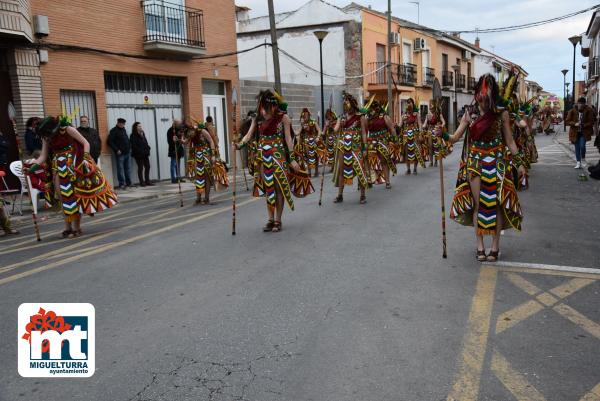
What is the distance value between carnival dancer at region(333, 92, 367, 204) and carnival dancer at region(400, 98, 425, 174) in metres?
5.35

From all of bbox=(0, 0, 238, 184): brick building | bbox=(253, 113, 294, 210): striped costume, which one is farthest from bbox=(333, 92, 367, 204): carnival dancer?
bbox=(0, 0, 238, 184): brick building

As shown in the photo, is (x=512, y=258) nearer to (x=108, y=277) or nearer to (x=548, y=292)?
(x=548, y=292)

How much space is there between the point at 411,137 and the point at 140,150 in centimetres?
755

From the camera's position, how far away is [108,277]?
19.5 ft

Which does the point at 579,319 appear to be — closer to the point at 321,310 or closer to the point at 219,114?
the point at 321,310

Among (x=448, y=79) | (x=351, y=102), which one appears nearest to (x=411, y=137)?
(x=351, y=102)

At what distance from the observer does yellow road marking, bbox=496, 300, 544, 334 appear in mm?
4315

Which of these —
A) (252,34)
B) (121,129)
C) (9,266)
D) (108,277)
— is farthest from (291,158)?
(252,34)

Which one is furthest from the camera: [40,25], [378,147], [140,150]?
[140,150]


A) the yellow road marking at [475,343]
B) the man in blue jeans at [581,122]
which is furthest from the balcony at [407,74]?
the yellow road marking at [475,343]

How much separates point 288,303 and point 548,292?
2.31m

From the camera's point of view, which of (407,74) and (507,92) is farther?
(407,74)

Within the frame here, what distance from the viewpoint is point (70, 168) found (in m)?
8.18

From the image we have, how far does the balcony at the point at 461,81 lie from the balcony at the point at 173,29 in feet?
106
